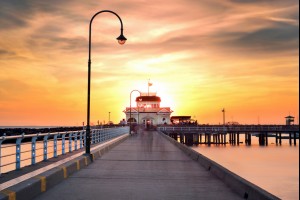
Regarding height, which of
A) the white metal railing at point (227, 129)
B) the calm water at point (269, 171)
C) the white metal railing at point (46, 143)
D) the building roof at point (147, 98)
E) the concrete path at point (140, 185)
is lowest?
the calm water at point (269, 171)

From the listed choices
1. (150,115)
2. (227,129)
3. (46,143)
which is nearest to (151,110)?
(150,115)

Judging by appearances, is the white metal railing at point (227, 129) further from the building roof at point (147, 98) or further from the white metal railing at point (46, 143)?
the building roof at point (147, 98)

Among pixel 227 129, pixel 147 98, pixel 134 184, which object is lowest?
pixel 227 129

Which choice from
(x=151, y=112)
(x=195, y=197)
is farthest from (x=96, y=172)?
Answer: (x=151, y=112)

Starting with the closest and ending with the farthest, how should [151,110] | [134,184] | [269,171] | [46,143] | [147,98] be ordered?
1. [134,184]
2. [46,143]
3. [269,171]
4. [151,110]
5. [147,98]

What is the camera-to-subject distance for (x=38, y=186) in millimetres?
9609

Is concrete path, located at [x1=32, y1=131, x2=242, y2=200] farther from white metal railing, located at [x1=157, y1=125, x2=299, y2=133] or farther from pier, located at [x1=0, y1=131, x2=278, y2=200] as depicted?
white metal railing, located at [x1=157, y1=125, x2=299, y2=133]

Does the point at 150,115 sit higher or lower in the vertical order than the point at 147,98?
lower

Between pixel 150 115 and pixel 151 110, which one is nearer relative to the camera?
pixel 150 115

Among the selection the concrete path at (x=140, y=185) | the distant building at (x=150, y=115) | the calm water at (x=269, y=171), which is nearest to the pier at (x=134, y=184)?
the concrete path at (x=140, y=185)

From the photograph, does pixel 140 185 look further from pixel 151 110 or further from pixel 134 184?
pixel 151 110

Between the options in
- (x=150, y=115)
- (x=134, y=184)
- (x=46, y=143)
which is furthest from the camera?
(x=150, y=115)

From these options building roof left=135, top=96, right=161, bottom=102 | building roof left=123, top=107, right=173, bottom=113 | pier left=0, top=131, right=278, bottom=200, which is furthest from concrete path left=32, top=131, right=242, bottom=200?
building roof left=135, top=96, right=161, bottom=102

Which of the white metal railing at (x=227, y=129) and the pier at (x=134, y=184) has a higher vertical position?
the pier at (x=134, y=184)
